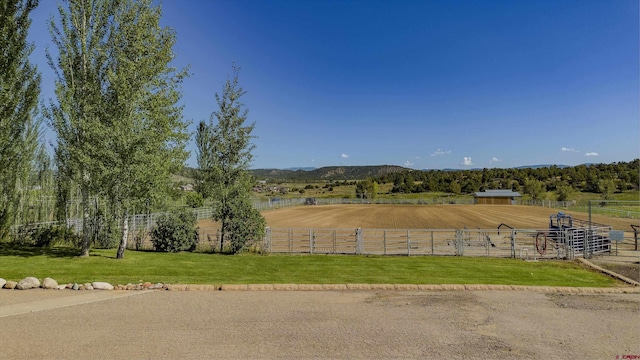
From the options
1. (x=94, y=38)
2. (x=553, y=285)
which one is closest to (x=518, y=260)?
(x=553, y=285)

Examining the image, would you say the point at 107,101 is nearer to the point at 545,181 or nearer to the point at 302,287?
the point at 302,287

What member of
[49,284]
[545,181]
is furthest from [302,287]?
[545,181]

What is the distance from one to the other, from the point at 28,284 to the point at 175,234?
6735 mm

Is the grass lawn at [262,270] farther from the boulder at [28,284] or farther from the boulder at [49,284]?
the boulder at [28,284]

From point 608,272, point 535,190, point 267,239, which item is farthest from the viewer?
point 535,190

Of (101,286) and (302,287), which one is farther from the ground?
(101,286)

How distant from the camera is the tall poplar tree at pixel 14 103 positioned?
14.5 meters

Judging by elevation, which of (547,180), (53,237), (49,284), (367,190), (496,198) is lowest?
(496,198)

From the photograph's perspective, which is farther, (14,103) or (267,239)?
(267,239)

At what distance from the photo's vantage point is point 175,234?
16688mm

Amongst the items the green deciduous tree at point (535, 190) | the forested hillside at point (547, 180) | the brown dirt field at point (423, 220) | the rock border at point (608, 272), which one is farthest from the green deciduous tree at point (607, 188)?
the rock border at point (608, 272)

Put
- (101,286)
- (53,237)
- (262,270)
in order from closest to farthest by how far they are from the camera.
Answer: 1. (101,286)
2. (262,270)
3. (53,237)

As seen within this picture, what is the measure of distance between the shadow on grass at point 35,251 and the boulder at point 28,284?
4520 mm

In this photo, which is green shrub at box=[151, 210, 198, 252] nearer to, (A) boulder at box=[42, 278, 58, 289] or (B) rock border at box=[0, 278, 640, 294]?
(B) rock border at box=[0, 278, 640, 294]
